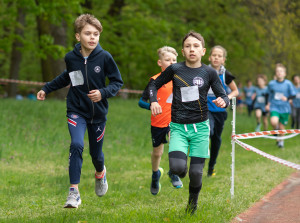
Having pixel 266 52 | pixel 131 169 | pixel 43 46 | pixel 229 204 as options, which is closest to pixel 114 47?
pixel 43 46

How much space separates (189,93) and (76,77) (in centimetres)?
131

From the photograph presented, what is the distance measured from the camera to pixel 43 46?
17219 millimetres

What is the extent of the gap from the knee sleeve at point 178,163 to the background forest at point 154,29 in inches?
466

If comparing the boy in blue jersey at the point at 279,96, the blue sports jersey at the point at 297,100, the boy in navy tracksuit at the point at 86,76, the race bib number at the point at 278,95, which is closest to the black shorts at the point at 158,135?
the boy in navy tracksuit at the point at 86,76

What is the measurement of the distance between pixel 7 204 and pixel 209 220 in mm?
2816

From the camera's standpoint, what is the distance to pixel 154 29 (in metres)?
23.7

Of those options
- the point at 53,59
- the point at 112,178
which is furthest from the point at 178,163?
the point at 53,59

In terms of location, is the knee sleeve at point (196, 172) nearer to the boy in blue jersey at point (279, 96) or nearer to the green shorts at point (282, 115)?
the boy in blue jersey at point (279, 96)

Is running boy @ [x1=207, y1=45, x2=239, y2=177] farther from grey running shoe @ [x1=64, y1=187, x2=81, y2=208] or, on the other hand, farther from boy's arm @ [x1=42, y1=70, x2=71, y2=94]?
grey running shoe @ [x1=64, y1=187, x2=81, y2=208]

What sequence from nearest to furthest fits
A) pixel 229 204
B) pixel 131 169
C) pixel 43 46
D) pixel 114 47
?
pixel 229 204 → pixel 131 169 → pixel 43 46 → pixel 114 47

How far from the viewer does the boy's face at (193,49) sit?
5.35 m

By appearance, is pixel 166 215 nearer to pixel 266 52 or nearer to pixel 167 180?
pixel 167 180

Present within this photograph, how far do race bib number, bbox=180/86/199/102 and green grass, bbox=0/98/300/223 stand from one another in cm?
130

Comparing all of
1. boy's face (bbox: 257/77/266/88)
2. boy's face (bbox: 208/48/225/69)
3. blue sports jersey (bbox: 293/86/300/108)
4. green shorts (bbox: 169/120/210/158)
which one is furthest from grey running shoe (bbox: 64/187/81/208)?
boy's face (bbox: 257/77/266/88)
